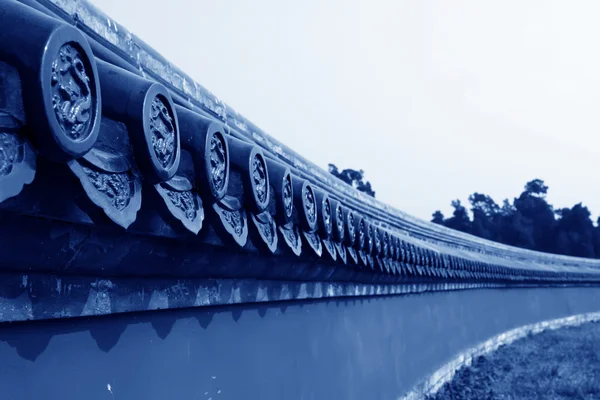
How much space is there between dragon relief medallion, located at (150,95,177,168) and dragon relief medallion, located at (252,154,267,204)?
0.75m

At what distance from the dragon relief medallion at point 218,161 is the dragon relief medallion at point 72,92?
727 millimetres

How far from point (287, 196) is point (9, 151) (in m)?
1.76

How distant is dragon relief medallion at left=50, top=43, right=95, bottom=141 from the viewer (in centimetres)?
122

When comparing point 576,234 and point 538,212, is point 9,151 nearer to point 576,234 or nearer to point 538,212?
point 576,234

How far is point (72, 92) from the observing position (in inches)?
50.3

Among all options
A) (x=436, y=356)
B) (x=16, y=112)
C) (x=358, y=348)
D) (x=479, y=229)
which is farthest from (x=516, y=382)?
(x=479, y=229)

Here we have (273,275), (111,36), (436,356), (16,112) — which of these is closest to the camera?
(16,112)

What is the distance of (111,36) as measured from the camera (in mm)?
2078

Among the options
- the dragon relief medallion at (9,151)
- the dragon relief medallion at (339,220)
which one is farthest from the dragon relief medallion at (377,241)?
the dragon relief medallion at (9,151)

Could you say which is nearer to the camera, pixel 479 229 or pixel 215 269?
pixel 215 269

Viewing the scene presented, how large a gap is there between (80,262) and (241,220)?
0.90m

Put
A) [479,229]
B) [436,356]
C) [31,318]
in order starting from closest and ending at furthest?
1. [31,318]
2. [436,356]
3. [479,229]

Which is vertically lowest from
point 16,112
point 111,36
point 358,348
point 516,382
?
point 516,382

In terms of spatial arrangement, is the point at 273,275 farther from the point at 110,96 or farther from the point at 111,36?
the point at 110,96
